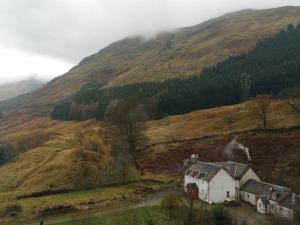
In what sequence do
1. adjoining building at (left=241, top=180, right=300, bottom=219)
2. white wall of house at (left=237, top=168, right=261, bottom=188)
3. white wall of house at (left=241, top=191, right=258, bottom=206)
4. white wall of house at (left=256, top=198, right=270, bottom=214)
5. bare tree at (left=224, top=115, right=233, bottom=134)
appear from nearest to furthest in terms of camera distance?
adjoining building at (left=241, top=180, right=300, bottom=219), white wall of house at (left=256, top=198, right=270, bottom=214), white wall of house at (left=241, top=191, right=258, bottom=206), white wall of house at (left=237, top=168, right=261, bottom=188), bare tree at (left=224, top=115, right=233, bottom=134)

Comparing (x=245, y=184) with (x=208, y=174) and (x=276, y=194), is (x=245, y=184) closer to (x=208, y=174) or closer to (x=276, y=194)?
(x=208, y=174)

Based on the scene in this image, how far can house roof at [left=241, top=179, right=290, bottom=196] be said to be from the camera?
71656 millimetres

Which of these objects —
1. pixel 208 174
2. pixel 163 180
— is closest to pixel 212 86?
pixel 163 180

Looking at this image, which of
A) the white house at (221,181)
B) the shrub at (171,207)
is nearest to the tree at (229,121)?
the white house at (221,181)

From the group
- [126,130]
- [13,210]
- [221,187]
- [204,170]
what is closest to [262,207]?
[221,187]

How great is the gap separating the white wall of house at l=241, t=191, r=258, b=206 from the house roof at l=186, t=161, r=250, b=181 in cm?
347

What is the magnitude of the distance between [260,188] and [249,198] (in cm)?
358

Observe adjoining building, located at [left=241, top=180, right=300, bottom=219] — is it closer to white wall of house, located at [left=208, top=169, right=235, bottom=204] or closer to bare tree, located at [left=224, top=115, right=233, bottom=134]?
white wall of house, located at [left=208, top=169, right=235, bottom=204]

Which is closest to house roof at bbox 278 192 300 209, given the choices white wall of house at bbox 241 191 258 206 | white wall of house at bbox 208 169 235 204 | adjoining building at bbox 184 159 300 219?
adjoining building at bbox 184 159 300 219

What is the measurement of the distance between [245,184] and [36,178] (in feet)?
157

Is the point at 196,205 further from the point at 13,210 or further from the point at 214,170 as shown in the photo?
the point at 13,210

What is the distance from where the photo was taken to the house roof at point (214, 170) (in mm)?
83375

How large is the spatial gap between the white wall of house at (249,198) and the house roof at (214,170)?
347 centimetres

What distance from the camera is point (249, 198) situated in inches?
3157
